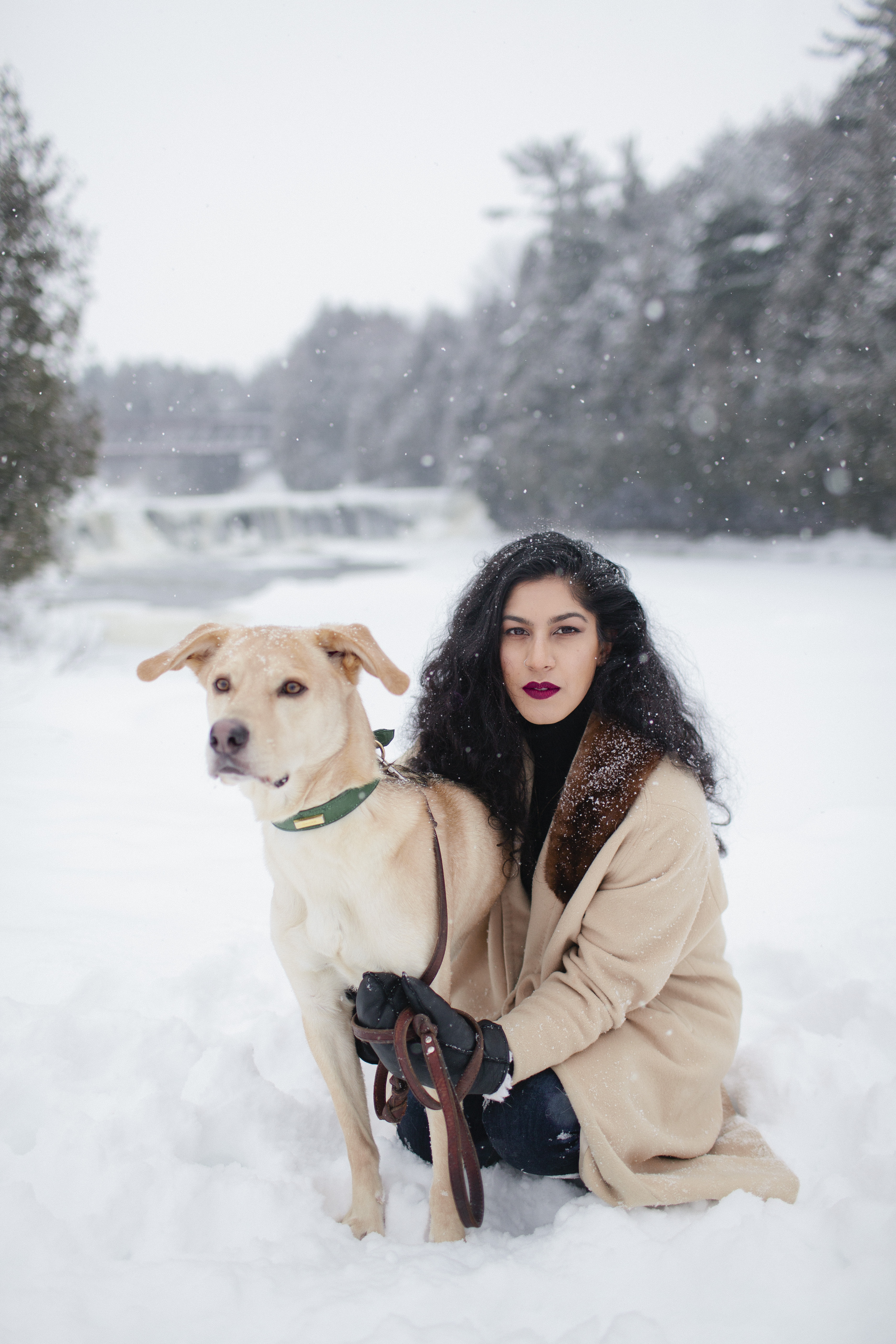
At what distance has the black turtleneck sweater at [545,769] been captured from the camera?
7.06 ft

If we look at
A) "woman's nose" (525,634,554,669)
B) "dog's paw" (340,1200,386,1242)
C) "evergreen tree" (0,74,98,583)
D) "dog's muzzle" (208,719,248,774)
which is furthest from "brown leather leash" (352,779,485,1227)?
"evergreen tree" (0,74,98,583)

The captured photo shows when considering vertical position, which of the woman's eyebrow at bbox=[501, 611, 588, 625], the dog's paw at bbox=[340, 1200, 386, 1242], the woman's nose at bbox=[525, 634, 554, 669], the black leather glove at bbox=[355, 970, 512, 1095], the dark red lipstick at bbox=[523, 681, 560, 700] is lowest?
the dog's paw at bbox=[340, 1200, 386, 1242]

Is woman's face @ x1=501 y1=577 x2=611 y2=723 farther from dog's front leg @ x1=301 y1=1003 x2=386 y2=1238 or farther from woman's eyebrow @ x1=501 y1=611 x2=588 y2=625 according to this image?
dog's front leg @ x1=301 y1=1003 x2=386 y2=1238

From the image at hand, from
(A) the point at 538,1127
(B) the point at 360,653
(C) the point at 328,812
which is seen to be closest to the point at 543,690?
(B) the point at 360,653

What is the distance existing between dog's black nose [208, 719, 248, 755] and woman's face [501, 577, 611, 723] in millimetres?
818

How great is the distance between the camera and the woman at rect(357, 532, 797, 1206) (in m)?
1.74

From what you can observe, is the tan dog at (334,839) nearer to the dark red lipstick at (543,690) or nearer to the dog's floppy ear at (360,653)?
the dog's floppy ear at (360,653)

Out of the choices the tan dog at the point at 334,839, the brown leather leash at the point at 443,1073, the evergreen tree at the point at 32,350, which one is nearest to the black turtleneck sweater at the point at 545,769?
the tan dog at the point at 334,839

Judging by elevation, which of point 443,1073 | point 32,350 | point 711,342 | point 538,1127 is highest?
point 711,342

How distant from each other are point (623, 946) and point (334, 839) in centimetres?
77

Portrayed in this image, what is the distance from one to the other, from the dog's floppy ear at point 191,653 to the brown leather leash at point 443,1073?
74 centimetres

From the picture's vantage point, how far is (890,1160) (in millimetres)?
1912

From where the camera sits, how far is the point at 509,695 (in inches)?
83.0

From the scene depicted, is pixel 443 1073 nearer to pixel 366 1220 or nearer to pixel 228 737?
pixel 366 1220
